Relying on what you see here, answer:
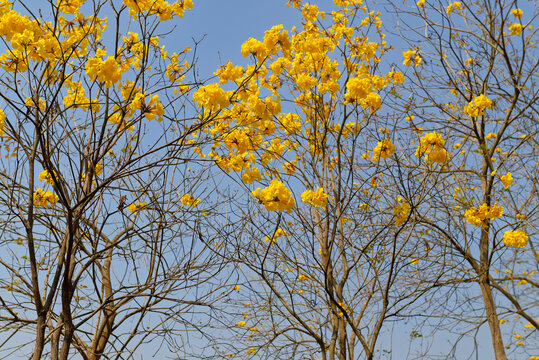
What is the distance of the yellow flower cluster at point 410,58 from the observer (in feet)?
19.6

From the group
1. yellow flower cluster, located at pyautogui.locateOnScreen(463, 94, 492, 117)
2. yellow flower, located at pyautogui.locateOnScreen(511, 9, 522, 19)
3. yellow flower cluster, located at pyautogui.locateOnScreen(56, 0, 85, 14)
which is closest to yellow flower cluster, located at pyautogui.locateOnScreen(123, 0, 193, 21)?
yellow flower cluster, located at pyautogui.locateOnScreen(56, 0, 85, 14)

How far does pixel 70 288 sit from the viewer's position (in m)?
3.26

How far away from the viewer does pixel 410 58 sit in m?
6.02

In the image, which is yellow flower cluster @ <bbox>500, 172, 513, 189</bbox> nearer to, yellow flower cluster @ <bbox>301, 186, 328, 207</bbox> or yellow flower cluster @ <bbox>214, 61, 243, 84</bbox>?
yellow flower cluster @ <bbox>301, 186, 328, 207</bbox>

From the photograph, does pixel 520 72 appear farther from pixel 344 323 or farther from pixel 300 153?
pixel 344 323

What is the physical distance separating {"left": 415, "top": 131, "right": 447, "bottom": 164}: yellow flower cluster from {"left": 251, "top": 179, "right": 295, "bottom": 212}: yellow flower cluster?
144cm

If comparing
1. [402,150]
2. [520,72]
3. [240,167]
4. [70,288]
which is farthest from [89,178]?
[520,72]

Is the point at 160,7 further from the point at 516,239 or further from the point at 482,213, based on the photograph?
the point at 516,239

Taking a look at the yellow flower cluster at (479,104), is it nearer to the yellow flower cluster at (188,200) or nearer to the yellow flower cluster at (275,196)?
the yellow flower cluster at (275,196)

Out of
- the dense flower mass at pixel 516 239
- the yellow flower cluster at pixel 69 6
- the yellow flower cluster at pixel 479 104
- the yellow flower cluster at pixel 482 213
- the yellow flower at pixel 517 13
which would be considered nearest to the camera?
the yellow flower cluster at pixel 69 6

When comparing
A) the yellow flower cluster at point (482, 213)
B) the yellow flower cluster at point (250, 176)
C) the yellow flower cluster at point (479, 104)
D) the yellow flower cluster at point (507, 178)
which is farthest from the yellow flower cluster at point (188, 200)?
the yellow flower cluster at point (507, 178)

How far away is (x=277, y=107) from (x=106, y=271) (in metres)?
3.17

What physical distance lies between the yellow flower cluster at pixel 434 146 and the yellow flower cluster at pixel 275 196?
144cm

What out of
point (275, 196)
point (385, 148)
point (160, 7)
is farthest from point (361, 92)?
point (160, 7)
